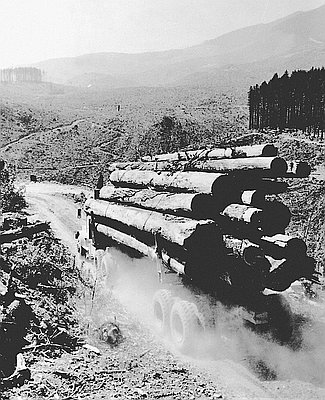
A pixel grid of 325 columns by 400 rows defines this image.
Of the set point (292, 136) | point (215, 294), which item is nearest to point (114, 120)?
point (292, 136)

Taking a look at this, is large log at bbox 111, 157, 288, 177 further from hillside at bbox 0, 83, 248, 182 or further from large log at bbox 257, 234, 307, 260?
hillside at bbox 0, 83, 248, 182

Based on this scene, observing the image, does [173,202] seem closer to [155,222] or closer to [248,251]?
[155,222]

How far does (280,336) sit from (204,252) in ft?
8.45

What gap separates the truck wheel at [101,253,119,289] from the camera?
14.5m

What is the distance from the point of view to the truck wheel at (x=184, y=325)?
30.2ft

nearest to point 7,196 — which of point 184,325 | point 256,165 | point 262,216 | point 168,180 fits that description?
point 168,180

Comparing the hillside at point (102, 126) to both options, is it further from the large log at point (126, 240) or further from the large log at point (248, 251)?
the large log at point (248, 251)

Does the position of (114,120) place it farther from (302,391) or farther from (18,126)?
(302,391)

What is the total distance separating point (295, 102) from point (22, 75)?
11570cm

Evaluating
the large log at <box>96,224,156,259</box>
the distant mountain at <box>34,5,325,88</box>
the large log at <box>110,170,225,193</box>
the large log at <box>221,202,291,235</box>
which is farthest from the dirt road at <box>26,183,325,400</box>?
the distant mountain at <box>34,5,325,88</box>

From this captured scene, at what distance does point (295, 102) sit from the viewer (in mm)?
43844

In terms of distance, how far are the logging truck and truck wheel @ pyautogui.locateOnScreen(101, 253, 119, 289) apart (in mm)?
2679

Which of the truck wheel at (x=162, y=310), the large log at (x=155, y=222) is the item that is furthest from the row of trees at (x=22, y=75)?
the truck wheel at (x=162, y=310)

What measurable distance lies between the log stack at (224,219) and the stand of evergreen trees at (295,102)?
3005 cm
